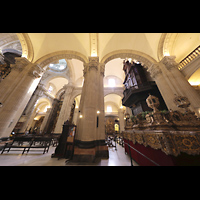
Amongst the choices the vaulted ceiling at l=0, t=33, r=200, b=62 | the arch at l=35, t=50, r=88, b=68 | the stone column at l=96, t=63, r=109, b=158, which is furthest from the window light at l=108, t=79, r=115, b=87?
the stone column at l=96, t=63, r=109, b=158

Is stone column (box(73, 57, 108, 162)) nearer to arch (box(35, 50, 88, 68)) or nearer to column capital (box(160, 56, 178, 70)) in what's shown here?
arch (box(35, 50, 88, 68))

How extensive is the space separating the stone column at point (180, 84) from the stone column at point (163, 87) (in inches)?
14.3

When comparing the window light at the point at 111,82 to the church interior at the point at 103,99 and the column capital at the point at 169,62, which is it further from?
the column capital at the point at 169,62

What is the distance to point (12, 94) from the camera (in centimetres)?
515

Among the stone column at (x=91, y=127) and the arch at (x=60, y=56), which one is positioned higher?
the arch at (x=60, y=56)

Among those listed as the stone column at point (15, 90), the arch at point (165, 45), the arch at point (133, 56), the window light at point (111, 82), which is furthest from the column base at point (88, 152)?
the window light at point (111, 82)

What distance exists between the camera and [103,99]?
5207 mm

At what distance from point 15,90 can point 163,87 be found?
433 inches

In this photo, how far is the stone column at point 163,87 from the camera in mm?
4830

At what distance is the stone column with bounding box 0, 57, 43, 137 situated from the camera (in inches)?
187

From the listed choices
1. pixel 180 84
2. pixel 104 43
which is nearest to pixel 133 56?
pixel 104 43
